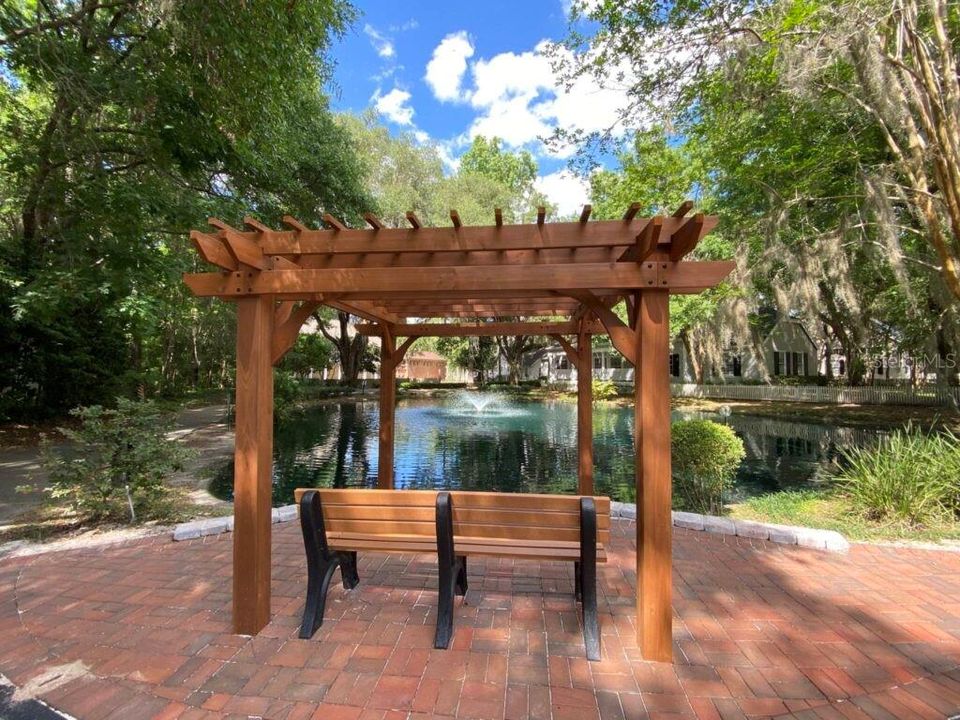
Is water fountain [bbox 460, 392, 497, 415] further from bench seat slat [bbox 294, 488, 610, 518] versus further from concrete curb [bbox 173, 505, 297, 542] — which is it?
bench seat slat [bbox 294, 488, 610, 518]

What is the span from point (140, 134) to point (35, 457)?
6.09m

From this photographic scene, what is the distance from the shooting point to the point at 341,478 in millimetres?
8477

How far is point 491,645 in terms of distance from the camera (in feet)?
8.94

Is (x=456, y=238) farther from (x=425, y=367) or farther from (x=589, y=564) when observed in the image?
(x=425, y=367)

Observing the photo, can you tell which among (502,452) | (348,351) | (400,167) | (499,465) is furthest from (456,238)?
(348,351)

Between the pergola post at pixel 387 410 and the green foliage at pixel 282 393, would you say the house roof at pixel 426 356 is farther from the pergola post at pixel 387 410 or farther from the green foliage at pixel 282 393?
the pergola post at pixel 387 410

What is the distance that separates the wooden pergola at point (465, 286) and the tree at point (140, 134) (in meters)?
5.41

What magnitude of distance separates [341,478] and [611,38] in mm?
8970

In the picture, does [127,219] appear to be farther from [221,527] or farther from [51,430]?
[51,430]

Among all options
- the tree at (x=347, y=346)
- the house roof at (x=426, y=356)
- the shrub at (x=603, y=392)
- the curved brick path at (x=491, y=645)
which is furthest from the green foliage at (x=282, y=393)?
the house roof at (x=426, y=356)

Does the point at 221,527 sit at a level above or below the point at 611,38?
below

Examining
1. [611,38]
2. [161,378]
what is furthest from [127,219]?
[161,378]

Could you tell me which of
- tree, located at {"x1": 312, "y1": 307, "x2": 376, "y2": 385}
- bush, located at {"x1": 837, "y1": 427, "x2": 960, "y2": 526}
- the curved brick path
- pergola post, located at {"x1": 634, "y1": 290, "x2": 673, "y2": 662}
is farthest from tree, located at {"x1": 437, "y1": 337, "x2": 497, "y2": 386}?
pergola post, located at {"x1": 634, "y1": 290, "x2": 673, "y2": 662}

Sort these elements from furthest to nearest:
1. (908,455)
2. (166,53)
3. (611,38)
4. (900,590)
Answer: (611,38) < (166,53) < (908,455) < (900,590)
